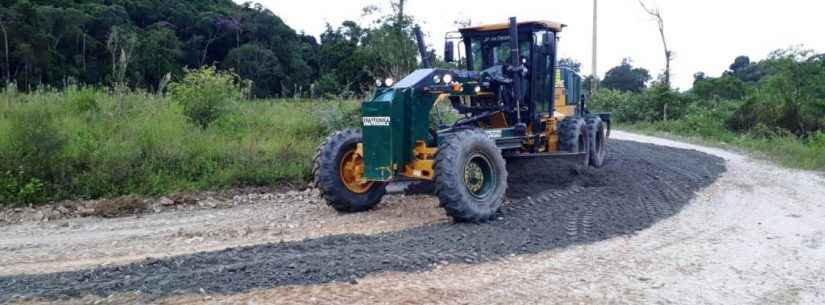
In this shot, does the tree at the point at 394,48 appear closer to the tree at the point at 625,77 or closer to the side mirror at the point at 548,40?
the side mirror at the point at 548,40

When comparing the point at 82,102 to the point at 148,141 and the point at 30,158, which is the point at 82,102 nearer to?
the point at 148,141

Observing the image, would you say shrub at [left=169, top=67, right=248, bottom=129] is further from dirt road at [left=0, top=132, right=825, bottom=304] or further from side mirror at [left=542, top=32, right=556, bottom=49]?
side mirror at [left=542, top=32, right=556, bottom=49]

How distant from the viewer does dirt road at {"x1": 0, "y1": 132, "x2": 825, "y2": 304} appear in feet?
18.6

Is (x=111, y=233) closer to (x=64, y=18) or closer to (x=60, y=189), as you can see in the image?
(x=60, y=189)

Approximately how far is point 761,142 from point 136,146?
17.4 metres

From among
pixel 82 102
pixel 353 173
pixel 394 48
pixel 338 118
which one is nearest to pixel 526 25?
pixel 353 173

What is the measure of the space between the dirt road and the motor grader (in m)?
0.38

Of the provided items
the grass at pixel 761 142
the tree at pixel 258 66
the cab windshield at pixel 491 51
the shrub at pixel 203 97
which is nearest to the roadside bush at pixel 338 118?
the shrub at pixel 203 97

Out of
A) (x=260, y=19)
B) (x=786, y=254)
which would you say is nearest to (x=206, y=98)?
(x=786, y=254)

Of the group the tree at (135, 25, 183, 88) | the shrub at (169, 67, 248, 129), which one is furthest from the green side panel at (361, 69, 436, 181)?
the tree at (135, 25, 183, 88)

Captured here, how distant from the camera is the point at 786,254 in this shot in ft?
24.1

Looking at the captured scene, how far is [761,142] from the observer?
72.0ft

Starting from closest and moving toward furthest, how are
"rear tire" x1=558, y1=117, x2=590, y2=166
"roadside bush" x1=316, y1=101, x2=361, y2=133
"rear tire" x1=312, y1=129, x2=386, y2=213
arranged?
"rear tire" x1=312, y1=129, x2=386, y2=213
"rear tire" x1=558, y1=117, x2=590, y2=166
"roadside bush" x1=316, y1=101, x2=361, y2=133

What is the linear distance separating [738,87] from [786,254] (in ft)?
106
